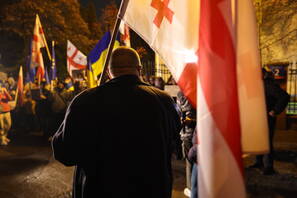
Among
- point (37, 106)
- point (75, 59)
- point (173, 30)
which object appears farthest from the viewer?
point (75, 59)

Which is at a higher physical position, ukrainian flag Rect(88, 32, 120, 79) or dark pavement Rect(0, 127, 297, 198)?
ukrainian flag Rect(88, 32, 120, 79)

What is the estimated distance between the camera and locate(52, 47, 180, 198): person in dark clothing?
1840 millimetres

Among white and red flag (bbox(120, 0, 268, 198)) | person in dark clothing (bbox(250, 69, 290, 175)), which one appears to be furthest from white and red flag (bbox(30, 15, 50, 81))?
white and red flag (bbox(120, 0, 268, 198))

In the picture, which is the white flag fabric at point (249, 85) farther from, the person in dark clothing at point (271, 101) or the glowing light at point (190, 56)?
the person in dark clothing at point (271, 101)

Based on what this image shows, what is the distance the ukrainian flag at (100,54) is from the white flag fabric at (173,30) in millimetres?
3635

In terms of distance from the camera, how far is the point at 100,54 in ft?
19.8

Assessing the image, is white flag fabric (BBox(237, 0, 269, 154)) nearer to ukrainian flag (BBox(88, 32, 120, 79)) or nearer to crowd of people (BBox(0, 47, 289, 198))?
crowd of people (BBox(0, 47, 289, 198))

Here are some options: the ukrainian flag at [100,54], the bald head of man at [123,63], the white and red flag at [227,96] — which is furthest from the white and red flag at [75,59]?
the white and red flag at [227,96]

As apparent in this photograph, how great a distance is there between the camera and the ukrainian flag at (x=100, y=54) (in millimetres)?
5988

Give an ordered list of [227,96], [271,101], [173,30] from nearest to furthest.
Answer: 1. [227,96]
2. [173,30]
3. [271,101]

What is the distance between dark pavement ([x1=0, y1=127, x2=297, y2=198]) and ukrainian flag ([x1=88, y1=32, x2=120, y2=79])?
223cm

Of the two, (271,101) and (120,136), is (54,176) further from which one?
(271,101)

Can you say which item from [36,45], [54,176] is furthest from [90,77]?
[36,45]

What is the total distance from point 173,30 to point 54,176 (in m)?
4.48
